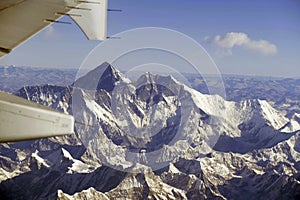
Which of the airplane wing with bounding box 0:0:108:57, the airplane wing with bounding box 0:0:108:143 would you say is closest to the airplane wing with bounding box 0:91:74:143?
the airplane wing with bounding box 0:0:108:143

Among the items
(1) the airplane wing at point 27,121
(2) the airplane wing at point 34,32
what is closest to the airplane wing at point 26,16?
(2) the airplane wing at point 34,32

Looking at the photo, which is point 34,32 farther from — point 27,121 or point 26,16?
point 27,121

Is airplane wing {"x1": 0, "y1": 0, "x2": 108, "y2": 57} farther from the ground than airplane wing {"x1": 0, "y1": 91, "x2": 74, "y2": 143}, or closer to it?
farther from the ground

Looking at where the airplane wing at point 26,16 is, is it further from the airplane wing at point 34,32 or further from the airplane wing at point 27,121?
the airplane wing at point 27,121

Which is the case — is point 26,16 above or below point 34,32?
above

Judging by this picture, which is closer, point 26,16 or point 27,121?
point 27,121

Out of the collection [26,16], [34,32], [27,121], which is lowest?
[27,121]

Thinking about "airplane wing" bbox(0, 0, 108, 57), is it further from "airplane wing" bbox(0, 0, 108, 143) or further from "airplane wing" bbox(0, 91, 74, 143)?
"airplane wing" bbox(0, 91, 74, 143)

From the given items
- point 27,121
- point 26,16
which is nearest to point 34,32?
point 26,16

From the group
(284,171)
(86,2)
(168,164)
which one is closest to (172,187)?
(168,164)
